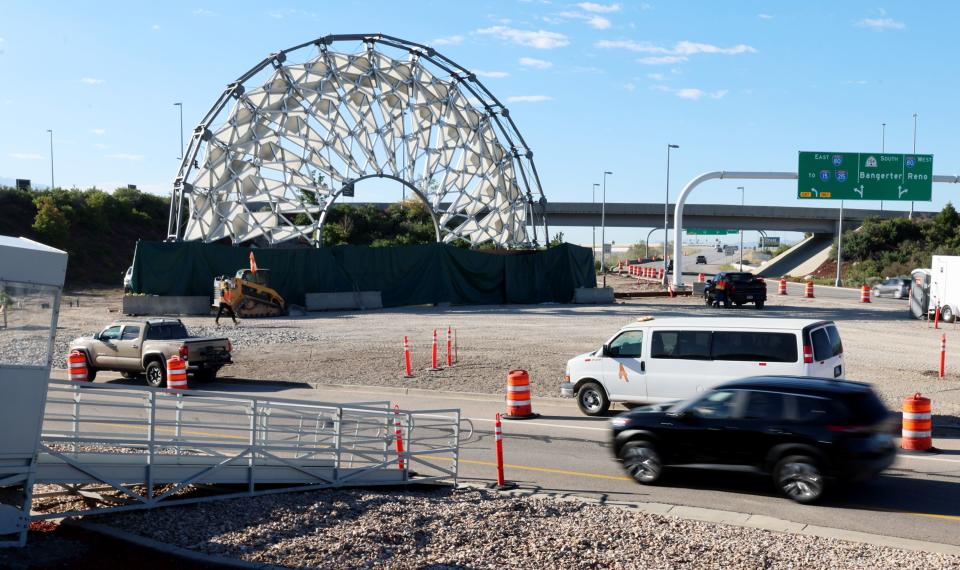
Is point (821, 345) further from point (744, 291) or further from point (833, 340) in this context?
point (744, 291)

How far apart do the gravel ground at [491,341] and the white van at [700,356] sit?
10.3ft

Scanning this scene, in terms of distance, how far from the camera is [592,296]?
2136 inches

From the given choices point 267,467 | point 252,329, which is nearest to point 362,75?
point 252,329

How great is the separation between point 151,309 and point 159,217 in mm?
50463

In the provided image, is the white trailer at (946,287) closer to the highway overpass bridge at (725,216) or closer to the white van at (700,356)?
the white van at (700,356)

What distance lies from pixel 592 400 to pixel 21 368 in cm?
1166

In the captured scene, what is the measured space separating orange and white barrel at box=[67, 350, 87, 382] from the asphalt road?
10.6 metres

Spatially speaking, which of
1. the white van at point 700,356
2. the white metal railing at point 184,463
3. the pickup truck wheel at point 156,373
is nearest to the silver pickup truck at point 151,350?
the pickup truck wheel at point 156,373

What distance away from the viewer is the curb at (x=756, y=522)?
963 cm

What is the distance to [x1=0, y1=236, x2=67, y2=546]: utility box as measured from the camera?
8.77 metres

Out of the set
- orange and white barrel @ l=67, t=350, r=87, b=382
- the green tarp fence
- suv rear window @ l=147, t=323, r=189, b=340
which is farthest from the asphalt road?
the green tarp fence

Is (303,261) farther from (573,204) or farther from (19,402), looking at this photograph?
(573,204)

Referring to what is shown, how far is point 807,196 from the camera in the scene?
58.2 m

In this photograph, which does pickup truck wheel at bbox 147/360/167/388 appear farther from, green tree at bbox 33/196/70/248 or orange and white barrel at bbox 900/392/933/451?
green tree at bbox 33/196/70/248
